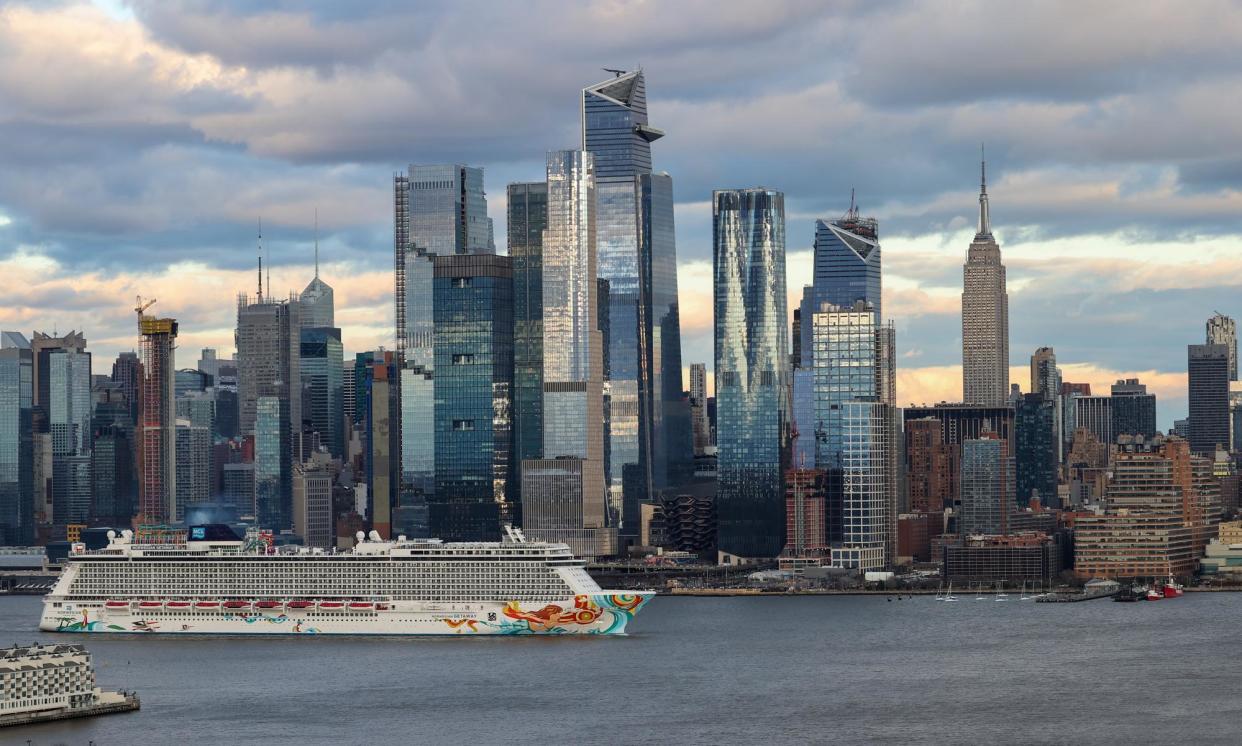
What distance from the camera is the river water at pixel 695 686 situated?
86.6m

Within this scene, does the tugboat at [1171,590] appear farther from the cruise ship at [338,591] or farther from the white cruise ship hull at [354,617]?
the white cruise ship hull at [354,617]

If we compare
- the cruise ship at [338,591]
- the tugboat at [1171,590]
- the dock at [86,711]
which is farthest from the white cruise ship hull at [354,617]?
the tugboat at [1171,590]

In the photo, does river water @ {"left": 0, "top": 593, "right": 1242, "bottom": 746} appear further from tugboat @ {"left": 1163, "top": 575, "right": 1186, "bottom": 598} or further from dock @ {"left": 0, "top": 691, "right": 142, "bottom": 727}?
tugboat @ {"left": 1163, "top": 575, "right": 1186, "bottom": 598}

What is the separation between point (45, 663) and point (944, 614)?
83.2m

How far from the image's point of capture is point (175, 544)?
450ft

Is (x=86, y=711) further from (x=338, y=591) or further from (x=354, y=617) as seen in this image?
(x=338, y=591)

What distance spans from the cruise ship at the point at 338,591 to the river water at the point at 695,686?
6.48ft

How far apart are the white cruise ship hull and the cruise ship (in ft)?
0.19

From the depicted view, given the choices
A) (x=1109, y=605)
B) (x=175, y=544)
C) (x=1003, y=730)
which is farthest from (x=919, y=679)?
(x=1109, y=605)

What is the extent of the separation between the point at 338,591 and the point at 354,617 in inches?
75.4

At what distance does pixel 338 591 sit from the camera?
13075 cm

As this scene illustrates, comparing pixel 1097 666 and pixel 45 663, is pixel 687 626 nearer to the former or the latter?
pixel 1097 666

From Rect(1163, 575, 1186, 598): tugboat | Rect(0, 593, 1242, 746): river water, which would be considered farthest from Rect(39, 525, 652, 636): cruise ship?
Rect(1163, 575, 1186, 598): tugboat

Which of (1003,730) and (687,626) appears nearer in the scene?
(1003,730)
